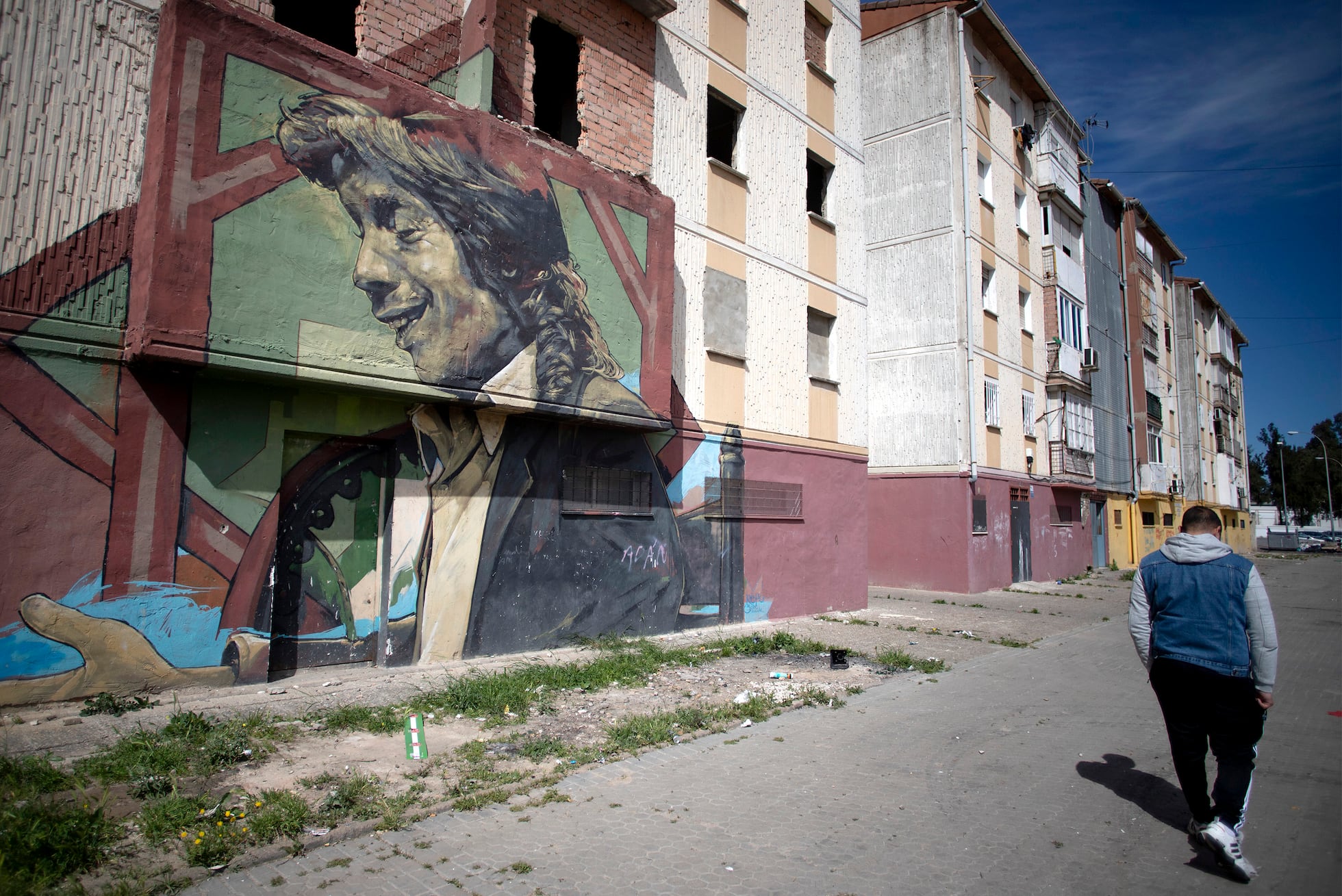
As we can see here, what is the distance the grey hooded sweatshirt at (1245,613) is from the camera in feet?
12.6

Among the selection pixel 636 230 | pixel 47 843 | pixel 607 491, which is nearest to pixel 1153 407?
pixel 636 230

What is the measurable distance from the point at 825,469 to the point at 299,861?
11338mm

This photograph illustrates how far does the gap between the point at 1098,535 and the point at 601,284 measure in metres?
24.7

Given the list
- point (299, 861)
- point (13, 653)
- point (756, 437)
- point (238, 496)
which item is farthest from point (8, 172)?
point (756, 437)

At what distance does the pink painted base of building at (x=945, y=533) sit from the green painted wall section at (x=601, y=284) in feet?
33.3

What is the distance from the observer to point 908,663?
8.97 meters

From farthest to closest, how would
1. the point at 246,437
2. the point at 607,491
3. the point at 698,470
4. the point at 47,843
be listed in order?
the point at 698,470
the point at 607,491
the point at 246,437
the point at 47,843

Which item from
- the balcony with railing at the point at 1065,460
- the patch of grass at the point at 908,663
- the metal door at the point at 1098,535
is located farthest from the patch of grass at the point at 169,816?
the metal door at the point at 1098,535

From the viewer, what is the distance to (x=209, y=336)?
20.8 ft

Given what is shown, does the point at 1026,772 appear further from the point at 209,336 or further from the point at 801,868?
the point at 209,336

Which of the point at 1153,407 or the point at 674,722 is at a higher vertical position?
the point at 1153,407

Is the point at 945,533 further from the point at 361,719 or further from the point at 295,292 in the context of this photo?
the point at 295,292

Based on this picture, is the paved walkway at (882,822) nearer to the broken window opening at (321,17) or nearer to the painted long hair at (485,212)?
the painted long hair at (485,212)

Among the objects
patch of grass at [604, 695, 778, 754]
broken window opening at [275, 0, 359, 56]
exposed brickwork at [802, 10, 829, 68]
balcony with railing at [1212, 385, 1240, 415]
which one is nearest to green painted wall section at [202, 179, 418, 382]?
broken window opening at [275, 0, 359, 56]
